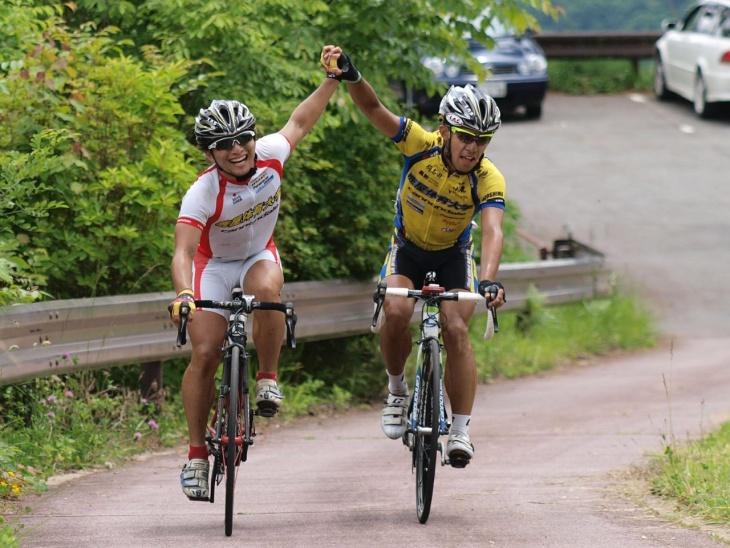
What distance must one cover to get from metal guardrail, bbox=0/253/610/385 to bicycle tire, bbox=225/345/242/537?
5.58ft

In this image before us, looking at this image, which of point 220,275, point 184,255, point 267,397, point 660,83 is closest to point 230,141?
point 184,255

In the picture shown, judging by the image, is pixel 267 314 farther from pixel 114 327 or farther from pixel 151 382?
pixel 151 382

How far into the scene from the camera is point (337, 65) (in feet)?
26.0

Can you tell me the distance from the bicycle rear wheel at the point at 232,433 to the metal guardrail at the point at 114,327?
1.70 meters

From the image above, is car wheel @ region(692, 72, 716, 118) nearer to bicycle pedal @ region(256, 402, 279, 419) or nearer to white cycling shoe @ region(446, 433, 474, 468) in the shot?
white cycling shoe @ region(446, 433, 474, 468)

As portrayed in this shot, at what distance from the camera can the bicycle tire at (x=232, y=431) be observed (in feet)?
22.3

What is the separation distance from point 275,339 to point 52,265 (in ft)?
8.16

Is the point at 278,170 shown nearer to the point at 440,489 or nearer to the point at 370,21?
the point at 440,489

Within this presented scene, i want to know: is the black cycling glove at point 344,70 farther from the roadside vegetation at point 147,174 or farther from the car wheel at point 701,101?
the car wheel at point 701,101

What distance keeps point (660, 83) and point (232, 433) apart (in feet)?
72.3

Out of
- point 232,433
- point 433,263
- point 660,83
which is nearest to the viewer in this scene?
point 232,433

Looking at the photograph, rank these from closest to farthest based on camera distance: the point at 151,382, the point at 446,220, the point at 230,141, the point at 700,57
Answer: the point at 230,141 → the point at 446,220 → the point at 151,382 → the point at 700,57

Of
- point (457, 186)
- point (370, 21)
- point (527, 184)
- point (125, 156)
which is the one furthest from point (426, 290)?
point (527, 184)

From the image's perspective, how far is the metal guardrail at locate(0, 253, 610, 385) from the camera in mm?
8391
